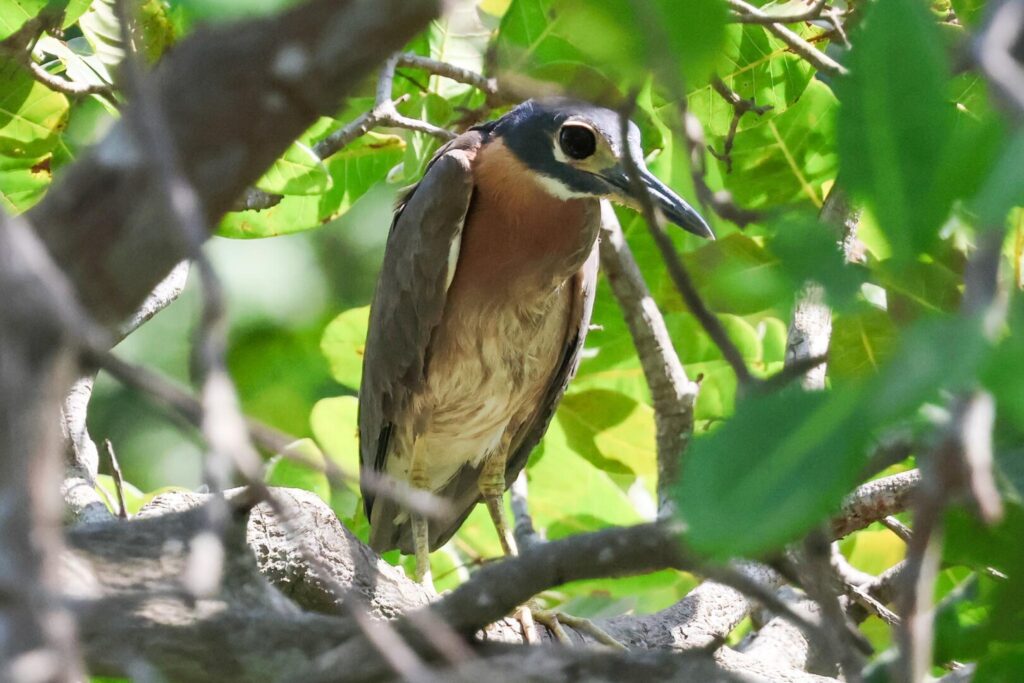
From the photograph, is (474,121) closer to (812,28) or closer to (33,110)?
(812,28)

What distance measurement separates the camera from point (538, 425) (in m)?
3.90

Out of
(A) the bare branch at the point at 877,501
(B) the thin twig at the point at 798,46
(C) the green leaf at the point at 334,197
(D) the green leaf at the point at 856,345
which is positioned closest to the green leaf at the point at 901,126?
(D) the green leaf at the point at 856,345

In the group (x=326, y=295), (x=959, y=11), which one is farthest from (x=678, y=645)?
(x=326, y=295)

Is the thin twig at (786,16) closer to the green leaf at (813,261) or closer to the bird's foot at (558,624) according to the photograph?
the bird's foot at (558,624)

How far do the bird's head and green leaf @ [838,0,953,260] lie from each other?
2.02 meters

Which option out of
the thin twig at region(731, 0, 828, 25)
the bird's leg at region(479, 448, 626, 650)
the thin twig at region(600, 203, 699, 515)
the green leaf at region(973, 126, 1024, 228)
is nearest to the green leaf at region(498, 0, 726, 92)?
the green leaf at region(973, 126, 1024, 228)

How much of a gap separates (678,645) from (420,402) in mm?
1245

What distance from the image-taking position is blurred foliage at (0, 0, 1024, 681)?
0.83 m

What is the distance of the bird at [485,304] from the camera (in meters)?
3.45

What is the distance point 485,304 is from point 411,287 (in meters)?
0.24

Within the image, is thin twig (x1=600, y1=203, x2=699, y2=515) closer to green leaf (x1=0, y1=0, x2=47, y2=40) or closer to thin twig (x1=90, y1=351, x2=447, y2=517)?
green leaf (x1=0, y1=0, x2=47, y2=40)

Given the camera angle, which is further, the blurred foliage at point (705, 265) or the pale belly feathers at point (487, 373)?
the pale belly feathers at point (487, 373)

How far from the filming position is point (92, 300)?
4.00 feet

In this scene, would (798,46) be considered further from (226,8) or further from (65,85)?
(226,8)
